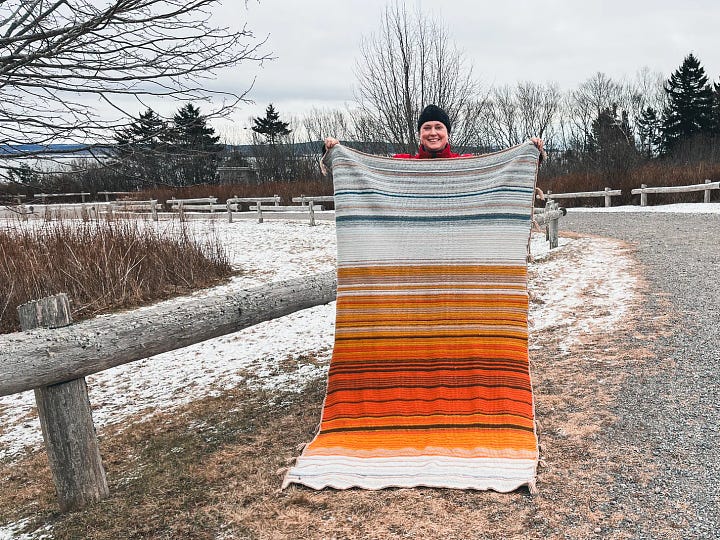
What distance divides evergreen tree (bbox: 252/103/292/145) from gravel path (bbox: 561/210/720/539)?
3956cm

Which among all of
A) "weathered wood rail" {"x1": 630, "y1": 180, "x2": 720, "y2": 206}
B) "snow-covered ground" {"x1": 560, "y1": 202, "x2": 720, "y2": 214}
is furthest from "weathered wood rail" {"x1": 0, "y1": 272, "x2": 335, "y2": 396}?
"weathered wood rail" {"x1": 630, "y1": 180, "x2": 720, "y2": 206}

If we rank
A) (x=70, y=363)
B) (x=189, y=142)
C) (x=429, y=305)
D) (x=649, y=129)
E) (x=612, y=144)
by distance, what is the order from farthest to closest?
(x=649, y=129)
(x=612, y=144)
(x=189, y=142)
(x=429, y=305)
(x=70, y=363)

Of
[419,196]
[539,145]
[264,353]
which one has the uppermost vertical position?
[539,145]

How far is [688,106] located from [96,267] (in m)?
44.9

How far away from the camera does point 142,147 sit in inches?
159

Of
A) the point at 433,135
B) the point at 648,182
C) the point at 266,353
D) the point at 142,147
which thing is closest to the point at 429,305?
the point at 433,135

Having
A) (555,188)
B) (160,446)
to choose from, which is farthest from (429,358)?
(555,188)

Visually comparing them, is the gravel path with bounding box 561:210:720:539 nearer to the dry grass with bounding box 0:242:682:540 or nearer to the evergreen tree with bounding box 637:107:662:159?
the dry grass with bounding box 0:242:682:540

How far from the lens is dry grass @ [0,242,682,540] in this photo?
2.39m

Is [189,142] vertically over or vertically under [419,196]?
over

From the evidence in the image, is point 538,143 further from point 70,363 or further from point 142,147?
point 70,363

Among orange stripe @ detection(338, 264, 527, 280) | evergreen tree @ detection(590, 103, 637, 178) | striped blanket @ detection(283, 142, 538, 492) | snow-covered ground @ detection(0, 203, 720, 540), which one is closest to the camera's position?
striped blanket @ detection(283, 142, 538, 492)

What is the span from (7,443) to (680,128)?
156 ft

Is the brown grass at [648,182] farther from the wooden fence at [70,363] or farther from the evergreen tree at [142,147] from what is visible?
the wooden fence at [70,363]
